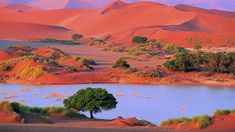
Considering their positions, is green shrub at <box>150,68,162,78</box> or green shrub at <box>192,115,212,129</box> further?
green shrub at <box>150,68,162,78</box>

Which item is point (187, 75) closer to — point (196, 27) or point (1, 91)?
point (1, 91)

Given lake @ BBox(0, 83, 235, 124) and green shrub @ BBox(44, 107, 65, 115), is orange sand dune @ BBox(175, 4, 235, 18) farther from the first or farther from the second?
green shrub @ BBox(44, 107, 65, 115)

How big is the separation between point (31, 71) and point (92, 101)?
2168 cm

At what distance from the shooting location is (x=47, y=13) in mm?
189500

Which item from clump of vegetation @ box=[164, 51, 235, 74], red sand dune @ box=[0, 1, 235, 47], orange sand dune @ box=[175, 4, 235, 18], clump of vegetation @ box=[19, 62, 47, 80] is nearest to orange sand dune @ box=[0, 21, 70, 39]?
red sand dune @ box=[0, 1, 235, 47]

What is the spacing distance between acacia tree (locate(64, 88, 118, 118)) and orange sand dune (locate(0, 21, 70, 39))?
10227 cm

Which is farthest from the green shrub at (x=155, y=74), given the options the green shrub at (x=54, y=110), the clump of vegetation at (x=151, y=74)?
→ the green shrub at (x=54, y=110)

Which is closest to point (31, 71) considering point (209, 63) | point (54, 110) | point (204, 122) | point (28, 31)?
point (209, 63)

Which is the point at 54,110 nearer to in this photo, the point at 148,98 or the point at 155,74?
the point at 148,98

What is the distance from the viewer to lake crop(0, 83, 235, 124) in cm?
2858

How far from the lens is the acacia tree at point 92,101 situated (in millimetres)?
25969

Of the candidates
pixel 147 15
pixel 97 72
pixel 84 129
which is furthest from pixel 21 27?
pixel 84 129

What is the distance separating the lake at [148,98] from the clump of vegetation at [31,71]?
9.98ft

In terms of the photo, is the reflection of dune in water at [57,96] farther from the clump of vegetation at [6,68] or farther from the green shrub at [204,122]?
the green shrub at [204,122]
